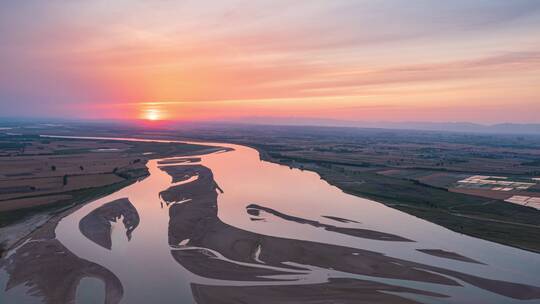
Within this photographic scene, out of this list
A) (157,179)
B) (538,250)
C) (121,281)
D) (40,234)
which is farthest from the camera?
(157,179)

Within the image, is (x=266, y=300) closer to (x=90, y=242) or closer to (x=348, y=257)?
(x=348, y=257)

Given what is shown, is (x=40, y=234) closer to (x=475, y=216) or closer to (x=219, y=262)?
(x=219, y=262)

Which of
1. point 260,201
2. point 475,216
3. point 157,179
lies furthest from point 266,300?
point 157,179

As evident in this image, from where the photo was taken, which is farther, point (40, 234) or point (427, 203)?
point (427, 203)

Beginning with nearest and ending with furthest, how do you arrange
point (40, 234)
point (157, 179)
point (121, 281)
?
1. point (121, 281)
2. point (40, 234)
3. point (157, 179)

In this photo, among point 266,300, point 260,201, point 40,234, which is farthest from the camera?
point 260,201

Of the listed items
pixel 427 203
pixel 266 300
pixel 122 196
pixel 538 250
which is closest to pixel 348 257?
pixel 266 300
